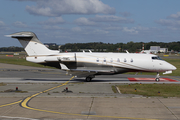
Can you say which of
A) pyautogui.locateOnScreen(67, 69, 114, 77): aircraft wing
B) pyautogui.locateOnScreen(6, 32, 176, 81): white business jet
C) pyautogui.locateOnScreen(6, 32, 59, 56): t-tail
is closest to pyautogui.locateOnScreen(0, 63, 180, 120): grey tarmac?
pyautogui.locateOnScreen(67, 69, 114, 77): aircraft wing

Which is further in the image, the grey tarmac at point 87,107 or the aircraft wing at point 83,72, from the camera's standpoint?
the aircraft wing at point 83,72

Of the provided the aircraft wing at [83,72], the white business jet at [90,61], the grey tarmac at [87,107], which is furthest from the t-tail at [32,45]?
the grey tarmac at [87,107]

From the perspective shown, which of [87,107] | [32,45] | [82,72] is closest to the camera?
[87,107]

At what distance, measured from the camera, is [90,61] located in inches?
1208

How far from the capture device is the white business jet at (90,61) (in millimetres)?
30406

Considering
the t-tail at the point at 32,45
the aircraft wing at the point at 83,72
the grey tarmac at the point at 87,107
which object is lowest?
the grey tarmac at the point at 87,107

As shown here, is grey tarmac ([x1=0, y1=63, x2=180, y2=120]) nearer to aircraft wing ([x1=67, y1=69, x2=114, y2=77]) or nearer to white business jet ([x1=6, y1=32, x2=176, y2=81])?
aircraft wing ([x1=67, y1=69, x2=114, y2=77])

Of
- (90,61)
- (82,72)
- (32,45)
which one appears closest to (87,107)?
(82,72)

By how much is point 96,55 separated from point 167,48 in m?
178

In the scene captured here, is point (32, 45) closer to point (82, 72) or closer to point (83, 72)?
point (82, 72)

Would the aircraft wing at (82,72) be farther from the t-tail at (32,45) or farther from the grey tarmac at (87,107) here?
the grey tarmac at (87,107)

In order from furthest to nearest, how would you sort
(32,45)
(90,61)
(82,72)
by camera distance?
(32,45) < (90,61) < (82,72)

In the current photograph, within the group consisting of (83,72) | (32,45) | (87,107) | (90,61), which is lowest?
(87,107)

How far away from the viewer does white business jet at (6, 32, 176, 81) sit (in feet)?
99.8
